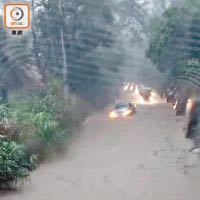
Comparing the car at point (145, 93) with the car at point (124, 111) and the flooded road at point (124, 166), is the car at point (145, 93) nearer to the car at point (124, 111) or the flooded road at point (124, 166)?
the flooded road at point (124, 166)

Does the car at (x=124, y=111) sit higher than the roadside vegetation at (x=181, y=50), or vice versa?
the roadside vegetation at (x=181, y=50)

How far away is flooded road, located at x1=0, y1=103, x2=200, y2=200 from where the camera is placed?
8836 mm

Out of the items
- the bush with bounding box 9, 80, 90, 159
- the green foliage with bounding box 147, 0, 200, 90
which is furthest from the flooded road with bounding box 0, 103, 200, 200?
the green foliage with bounding box 147, 0, 200, 90

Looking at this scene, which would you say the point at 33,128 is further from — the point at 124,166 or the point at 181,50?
the point at 181,50

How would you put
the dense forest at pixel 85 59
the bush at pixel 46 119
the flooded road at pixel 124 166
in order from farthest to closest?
the dense forest at pixel 85 59 < the bush at pixel 46 119 < the flooded road at pixel 124 166

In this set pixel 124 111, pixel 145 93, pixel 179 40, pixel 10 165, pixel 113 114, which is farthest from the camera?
pixel 113 114

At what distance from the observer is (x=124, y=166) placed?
11344 millimetres

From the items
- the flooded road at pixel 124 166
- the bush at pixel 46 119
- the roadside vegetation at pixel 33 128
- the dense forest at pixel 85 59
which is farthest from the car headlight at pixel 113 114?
the bush at pixel 46 119

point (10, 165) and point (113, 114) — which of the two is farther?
point (113, 114)

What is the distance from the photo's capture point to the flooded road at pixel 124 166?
884 centimetres

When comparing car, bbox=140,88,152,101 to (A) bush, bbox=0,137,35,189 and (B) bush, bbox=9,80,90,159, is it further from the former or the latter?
(A) bush, bbox=0,137,35,189

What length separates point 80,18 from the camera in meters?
16.4

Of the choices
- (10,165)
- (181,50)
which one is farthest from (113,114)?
(10,165)

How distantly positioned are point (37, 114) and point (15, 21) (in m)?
A: 6.29
